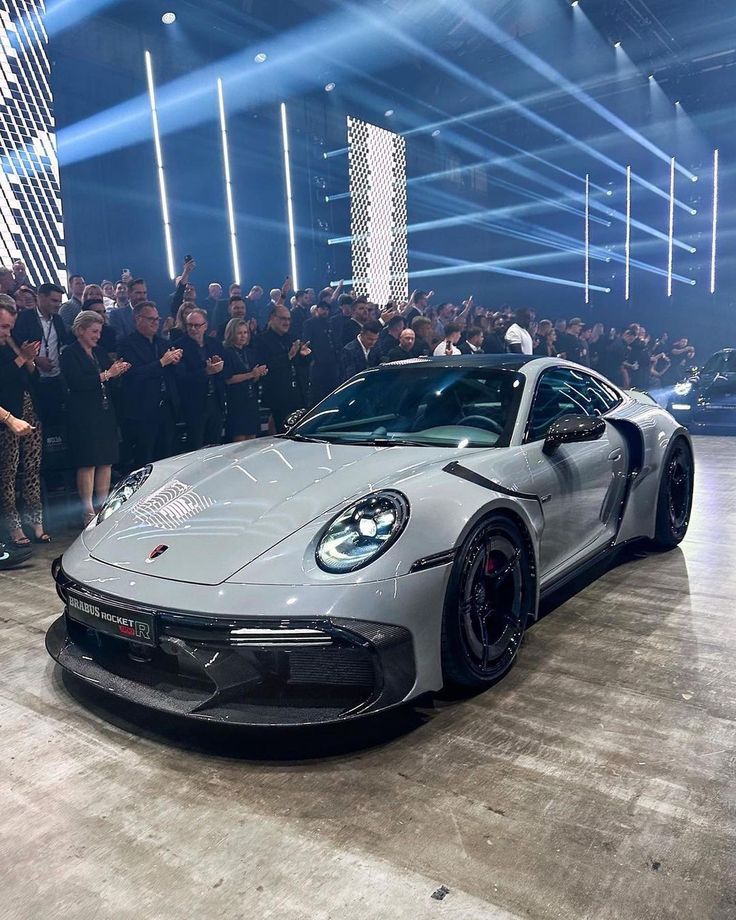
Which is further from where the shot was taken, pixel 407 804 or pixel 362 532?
pixel 362 532

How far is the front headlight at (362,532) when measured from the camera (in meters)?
2.27

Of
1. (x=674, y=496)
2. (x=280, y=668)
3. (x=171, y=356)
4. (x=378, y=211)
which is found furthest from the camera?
(x=378, y=211)

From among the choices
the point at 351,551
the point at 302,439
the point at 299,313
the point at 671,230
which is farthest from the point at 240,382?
the point at 671,230

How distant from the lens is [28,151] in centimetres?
1005

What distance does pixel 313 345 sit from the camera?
799 centimetres

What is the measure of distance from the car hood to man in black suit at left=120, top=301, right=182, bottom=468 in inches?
118

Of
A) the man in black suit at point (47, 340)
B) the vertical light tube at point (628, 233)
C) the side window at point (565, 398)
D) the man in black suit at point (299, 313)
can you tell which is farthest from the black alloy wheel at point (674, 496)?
the vertical light tube at point (628, 233)

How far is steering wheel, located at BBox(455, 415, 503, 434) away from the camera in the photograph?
311cm

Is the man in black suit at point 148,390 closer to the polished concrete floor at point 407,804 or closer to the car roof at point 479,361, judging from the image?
the car roof at point 479,361

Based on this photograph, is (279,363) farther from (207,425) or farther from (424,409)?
(424,409)

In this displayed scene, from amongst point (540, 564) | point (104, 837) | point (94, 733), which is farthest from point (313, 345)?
point (104, 837)

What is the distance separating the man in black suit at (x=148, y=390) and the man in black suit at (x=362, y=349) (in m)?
1.94

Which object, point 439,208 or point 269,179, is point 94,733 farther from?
point 439,208

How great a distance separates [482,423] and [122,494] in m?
1.60
